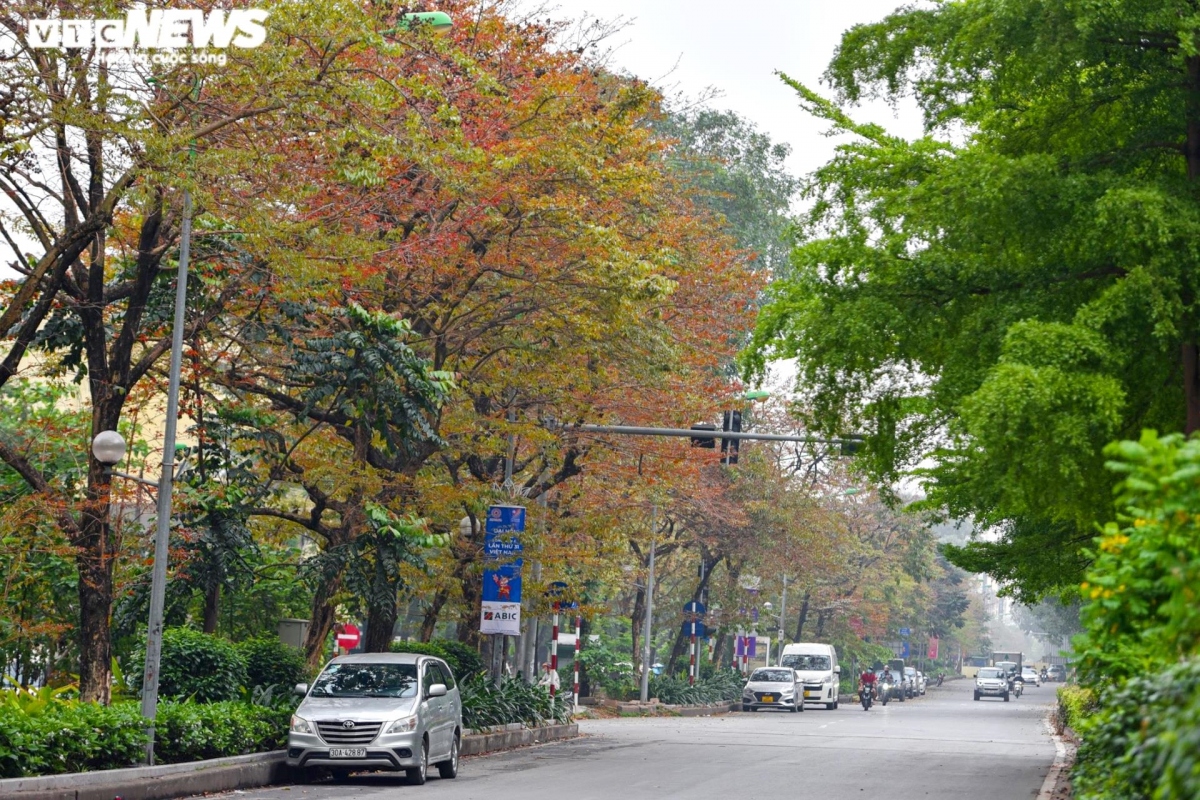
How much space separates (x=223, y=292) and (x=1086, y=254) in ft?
39.6

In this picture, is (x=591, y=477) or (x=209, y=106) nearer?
(x=209, y=106)

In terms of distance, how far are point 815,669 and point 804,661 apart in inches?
27.4

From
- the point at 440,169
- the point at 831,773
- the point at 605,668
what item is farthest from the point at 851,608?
the point at 440,169

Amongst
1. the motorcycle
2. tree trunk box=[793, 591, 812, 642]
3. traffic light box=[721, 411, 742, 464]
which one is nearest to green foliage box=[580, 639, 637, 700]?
the motorcycle

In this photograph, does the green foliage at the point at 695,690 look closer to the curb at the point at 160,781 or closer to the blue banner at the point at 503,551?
the blue banner at the point at 503,551

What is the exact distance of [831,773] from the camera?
21797 millimetres

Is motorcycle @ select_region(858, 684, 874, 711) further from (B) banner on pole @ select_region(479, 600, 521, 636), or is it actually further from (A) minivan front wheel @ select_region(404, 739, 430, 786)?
(A) minivan front wheel @ select_region(404, 739, 430, 786)

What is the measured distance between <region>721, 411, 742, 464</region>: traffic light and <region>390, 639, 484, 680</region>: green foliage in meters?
6.84

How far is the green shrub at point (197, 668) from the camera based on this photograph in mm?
20750

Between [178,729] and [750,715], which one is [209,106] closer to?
[178,729]

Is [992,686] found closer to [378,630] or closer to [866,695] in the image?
[866,695]

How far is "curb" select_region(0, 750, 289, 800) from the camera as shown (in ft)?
45.4

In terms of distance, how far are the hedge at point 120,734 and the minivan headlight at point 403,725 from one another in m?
2.06

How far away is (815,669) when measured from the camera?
5678cm
